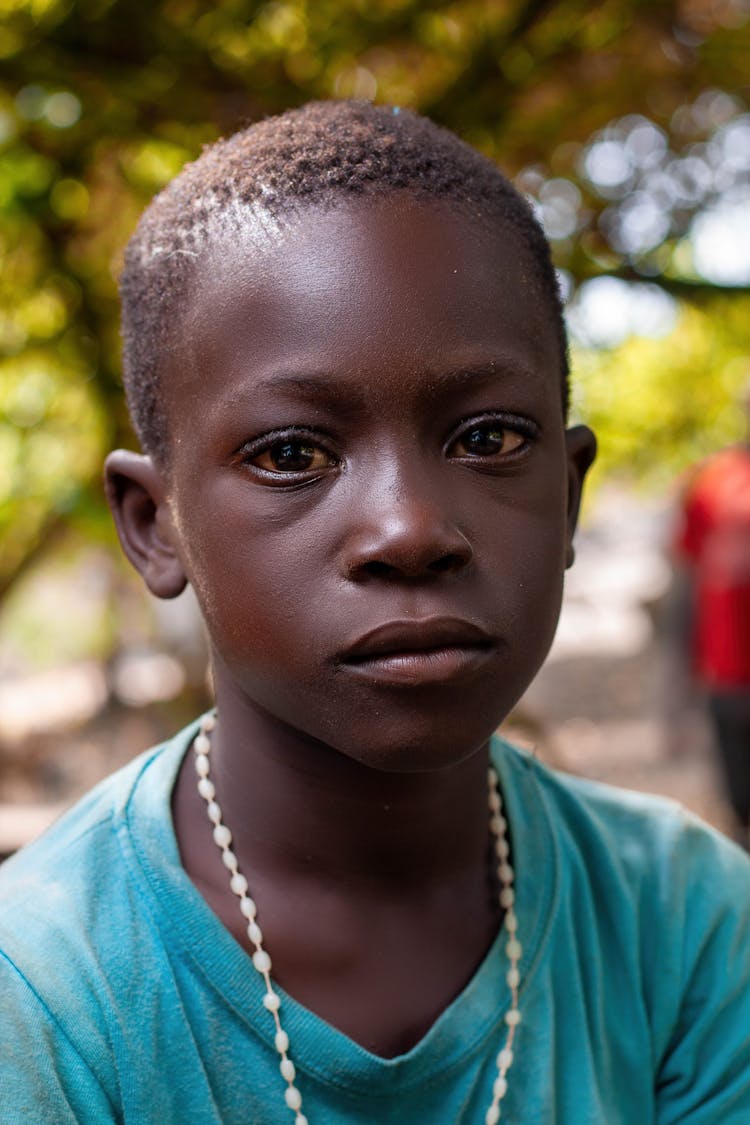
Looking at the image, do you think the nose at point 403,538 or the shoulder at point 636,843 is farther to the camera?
the shoulder at point 636,843

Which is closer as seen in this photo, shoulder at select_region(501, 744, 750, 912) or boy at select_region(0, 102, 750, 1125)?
boy at select_region(0, 102, 750, 1125)

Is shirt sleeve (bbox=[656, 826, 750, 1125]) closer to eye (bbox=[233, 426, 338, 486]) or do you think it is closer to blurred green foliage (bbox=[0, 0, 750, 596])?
eye (bbox=[233, 426, 338, 486])

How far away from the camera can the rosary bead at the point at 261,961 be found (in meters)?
1.43

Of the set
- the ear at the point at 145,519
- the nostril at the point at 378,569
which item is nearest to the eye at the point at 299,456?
the nostril at the point at 378,569

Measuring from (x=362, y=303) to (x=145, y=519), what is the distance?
46cm

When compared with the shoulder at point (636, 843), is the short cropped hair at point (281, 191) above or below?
above

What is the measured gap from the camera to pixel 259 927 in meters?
1.48

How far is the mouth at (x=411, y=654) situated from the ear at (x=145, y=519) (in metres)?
0.36

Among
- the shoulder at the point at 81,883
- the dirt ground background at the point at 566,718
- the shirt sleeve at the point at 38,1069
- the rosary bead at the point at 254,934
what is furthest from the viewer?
the dirt ground background at the point at 566,718

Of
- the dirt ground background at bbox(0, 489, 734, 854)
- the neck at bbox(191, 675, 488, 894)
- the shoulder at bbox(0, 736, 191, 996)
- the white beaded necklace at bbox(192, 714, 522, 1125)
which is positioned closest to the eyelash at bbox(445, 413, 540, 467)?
the neck at bbox(191, 675, 488, 894)

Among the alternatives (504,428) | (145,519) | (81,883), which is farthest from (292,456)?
(81,883)

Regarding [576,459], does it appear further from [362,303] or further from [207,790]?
[207,790]

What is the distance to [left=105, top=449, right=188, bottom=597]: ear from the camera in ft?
5.03

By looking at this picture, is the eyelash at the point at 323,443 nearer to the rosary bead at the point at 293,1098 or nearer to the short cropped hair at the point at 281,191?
the short cropped hair at the point at 281,191
